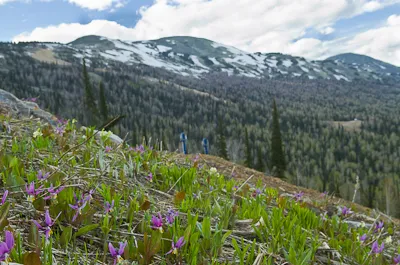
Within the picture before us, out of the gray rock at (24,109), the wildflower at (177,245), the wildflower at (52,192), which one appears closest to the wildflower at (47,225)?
the wildflower at (52,192)

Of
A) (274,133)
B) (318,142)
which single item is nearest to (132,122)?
(318,142)

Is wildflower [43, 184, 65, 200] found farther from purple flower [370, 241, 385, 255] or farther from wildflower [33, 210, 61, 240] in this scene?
purple flower [370, 241, 385, 255]

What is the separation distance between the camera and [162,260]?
6.26 ft

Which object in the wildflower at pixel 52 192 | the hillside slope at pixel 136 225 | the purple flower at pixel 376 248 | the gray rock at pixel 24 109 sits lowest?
the purple flower at pixel 376 248

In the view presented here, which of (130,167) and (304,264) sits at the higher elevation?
(130,167)

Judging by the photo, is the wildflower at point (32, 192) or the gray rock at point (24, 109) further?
the gray rock at point (24, 109)

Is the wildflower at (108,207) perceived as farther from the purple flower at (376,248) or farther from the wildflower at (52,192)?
the purple flower at (376,248)

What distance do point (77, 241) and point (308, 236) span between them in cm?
172

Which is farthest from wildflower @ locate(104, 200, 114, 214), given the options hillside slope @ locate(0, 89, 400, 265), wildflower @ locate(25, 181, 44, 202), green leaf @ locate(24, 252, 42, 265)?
green leaf @ locate(24, 252, 42, 265)

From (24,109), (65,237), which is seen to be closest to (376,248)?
(65,237)

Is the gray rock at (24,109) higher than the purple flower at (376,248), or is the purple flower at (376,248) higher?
the gray rock at (24,109)

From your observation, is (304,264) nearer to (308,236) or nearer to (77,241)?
(308,236)

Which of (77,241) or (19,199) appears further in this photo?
(19,199)

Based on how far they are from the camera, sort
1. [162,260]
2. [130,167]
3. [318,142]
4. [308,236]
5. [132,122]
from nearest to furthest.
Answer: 1. [162,260]
2. [308,236]
3. [130,167]
4. [132,122]
5. [318,142]
